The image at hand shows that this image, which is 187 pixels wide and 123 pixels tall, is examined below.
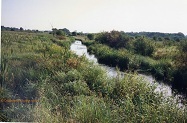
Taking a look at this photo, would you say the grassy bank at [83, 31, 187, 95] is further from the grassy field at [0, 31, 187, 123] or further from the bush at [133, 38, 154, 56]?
the grassy field at [0, 31, 187, 123]

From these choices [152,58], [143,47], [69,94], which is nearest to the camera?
[69,94]

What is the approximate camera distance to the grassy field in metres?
2.65

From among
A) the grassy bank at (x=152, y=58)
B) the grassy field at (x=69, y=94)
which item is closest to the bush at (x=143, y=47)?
the grassy bank at (x=152, y=58)

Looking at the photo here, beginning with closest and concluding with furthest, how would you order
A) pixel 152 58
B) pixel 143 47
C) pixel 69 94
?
pixel 69 94
pixel 152 58
pixel 143 47

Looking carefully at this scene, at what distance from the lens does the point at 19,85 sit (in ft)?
13.3

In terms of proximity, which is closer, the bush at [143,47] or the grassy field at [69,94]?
the grassy field at [69,94]

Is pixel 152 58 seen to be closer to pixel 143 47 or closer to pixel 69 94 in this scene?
pixel 143 47

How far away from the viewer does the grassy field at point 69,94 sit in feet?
8.70

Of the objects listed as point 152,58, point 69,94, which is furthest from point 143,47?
point 69,94

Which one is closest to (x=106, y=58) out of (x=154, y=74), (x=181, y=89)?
(x=154, y=74)

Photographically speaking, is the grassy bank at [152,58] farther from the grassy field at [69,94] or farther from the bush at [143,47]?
the grassy field at [69,94]

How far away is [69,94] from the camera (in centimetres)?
338

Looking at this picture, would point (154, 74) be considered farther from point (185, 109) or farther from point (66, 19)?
point (185, 109)

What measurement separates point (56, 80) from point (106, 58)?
459 centimetres
